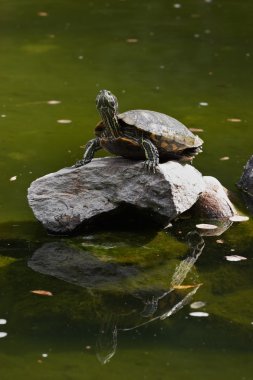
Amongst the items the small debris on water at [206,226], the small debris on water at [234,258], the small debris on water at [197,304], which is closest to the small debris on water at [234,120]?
the small debris on water at [206,226]

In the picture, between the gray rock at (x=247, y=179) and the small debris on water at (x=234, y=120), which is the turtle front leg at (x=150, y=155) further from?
the small debris on water at (x=234, y=120)

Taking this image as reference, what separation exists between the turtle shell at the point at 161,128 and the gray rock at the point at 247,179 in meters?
0.65

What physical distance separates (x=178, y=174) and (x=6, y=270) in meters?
1.18

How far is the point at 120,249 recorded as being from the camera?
508 centimetres

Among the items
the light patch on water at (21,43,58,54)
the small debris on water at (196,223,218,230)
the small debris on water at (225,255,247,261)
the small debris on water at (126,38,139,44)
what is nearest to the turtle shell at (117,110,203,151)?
the small debris on water at (196,223,218,230)

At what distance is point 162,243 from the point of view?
5.18 meters

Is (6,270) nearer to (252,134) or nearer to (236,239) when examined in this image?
(236,239)

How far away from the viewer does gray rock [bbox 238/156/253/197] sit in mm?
5941

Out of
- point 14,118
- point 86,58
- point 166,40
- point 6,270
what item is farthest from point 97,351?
point 166,40

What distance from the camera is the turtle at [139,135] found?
5.21 meters

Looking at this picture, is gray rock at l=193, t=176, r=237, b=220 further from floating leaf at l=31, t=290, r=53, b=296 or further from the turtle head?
floating leaf at l=31, t=290, r=53, b=296

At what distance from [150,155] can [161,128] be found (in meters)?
0.23

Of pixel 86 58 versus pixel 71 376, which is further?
pixel 86 58

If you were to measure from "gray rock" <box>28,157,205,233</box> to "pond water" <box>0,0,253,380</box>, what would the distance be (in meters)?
0.14
